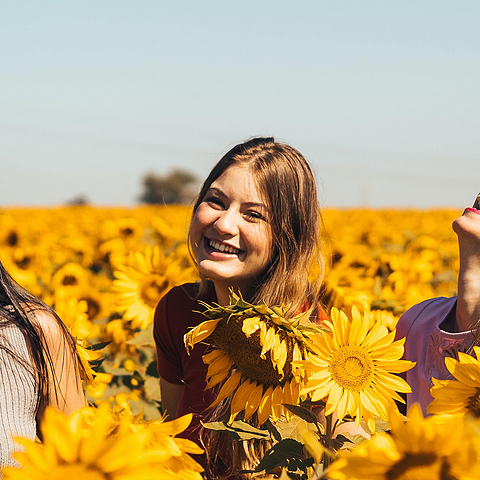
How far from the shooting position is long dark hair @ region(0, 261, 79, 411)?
1.59m

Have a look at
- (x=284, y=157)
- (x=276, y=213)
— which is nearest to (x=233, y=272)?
(x=276, y=213)

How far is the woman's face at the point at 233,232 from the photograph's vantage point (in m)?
1.84

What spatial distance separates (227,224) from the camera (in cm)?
182

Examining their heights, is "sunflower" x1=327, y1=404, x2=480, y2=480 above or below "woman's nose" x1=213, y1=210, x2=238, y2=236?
below

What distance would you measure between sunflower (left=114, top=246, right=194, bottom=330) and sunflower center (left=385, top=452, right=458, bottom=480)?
239cm

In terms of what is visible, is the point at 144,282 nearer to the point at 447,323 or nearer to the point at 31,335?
the point at 31,335

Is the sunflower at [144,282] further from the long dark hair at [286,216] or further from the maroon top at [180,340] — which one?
the long dark hair at [286,216]

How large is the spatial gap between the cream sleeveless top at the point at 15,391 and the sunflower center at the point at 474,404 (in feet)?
3.35

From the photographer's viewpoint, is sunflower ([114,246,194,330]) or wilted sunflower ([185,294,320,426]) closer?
wilted sunflower ([185,294,320,426])

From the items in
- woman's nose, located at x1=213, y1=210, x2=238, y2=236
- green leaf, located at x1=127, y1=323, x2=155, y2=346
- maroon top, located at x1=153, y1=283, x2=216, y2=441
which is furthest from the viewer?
green leaf, located at x1=127, y1=323, x2=155, y2=346

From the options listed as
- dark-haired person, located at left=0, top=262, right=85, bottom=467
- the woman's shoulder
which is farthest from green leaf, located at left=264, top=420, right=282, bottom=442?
the woman's shoulder

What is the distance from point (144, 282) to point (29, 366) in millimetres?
1538

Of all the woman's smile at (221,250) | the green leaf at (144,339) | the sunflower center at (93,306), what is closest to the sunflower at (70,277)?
the sunflower center at (93,306)

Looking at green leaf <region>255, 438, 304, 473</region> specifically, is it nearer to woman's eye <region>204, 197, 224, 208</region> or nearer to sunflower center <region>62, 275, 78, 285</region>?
woman's eye <region>204, 197, 224, 208</region>
